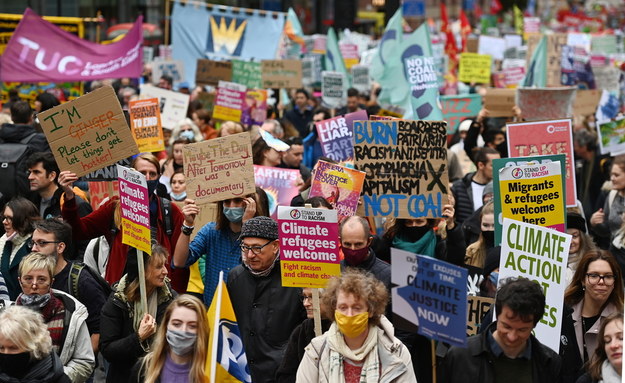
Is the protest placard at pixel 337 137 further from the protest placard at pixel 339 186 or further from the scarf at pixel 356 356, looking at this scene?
the scarf at pixel 356 356

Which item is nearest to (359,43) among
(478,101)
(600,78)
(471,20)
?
(600,78)

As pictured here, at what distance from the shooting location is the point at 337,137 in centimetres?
1104

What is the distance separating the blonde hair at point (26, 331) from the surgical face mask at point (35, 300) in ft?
1.88

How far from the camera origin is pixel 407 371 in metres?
5.07

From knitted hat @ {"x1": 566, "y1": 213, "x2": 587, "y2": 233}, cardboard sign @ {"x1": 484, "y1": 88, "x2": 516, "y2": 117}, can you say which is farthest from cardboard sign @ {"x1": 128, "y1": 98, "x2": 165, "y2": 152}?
knitted hat @ {"x1": 566, "y1": 213, "x2": 587, "y2": 233}

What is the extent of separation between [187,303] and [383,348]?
3.07 feet

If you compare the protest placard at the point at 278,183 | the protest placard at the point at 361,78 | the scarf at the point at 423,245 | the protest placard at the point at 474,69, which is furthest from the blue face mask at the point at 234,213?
the protest placard at the point at 474,69

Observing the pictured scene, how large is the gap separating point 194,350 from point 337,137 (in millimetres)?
5903

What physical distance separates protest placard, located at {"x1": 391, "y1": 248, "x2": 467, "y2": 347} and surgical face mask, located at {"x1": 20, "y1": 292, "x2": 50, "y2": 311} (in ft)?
6.33

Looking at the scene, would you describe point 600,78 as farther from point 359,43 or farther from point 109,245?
point 109,245

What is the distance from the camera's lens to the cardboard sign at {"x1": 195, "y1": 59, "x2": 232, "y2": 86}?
17.7 meters

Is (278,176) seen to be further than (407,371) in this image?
Yes

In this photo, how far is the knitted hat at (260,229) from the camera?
6.34 meters

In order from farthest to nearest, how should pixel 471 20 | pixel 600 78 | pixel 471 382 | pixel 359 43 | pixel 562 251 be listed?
pixel 471 20 < pixel 359 43 < pixel 600 78 < pixel 562 251 < pixel 471 382
